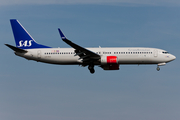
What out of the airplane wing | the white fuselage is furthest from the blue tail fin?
the airplane wing

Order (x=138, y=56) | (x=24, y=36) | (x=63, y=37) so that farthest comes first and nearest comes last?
(x=24, y=36)
(x=138, y=56)
(x=63, y=37)

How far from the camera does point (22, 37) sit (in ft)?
182

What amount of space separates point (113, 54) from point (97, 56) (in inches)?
108

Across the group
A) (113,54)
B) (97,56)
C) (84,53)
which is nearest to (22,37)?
(84,53)

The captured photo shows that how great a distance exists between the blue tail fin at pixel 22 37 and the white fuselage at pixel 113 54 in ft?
6.88

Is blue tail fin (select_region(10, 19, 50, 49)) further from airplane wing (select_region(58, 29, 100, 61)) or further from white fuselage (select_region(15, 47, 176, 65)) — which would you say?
airplane wing (select_region(58, 29, 100, 61))

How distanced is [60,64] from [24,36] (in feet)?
29.2

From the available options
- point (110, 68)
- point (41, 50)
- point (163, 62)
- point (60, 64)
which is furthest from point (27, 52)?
point (163, 62)

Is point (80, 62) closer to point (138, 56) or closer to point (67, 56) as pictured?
point (67, 56)

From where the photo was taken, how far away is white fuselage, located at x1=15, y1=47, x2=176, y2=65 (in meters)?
50.6

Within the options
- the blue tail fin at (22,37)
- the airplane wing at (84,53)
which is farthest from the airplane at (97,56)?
the blue tail fin at (22,37)

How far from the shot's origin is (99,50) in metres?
51.7

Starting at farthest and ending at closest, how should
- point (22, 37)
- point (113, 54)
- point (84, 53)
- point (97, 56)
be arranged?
point (22, 37) < point (113, 54) < point (97, 56) < point (84, 53)

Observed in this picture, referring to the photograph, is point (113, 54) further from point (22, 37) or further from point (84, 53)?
point (22, 37)
